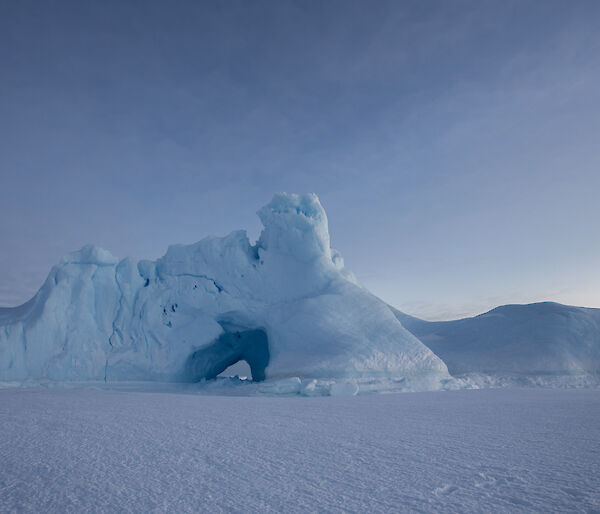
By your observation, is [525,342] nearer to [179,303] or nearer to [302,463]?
[179,303]

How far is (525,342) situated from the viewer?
35.0 feet

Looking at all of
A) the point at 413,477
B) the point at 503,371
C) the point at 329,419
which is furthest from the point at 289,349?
the point at 413,477

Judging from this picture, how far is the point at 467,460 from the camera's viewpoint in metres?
1.91

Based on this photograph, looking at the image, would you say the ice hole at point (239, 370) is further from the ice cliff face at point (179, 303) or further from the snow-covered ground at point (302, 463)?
the snow-covered ground at point (302, 463)

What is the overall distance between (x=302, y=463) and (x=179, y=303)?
10.9 m

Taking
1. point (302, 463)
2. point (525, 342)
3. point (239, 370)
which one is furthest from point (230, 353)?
point (239, 370)

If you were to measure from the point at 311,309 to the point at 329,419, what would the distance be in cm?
652

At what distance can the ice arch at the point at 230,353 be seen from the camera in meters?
13.0

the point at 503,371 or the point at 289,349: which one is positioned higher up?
the point at 289,349

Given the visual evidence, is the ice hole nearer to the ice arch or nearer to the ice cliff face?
the ice arch

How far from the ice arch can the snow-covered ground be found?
9.71 m

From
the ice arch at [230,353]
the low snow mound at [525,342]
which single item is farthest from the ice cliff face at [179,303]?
the low snow mound at [525,342]

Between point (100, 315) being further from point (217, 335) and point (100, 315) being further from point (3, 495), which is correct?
point (3, 495)

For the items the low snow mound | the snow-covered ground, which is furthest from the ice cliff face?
the snow-covered ground
